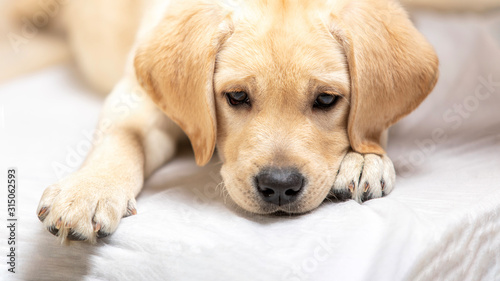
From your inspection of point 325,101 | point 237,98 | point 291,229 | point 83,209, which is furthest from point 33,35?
point 291,229

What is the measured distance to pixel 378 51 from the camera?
236 centimetres

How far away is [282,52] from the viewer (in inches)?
88.8

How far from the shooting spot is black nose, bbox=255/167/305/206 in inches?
83.2

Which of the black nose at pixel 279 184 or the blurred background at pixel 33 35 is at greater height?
the blurred background at pixel 33 35

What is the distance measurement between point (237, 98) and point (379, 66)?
2.10ft

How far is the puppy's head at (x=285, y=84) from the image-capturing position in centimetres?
223

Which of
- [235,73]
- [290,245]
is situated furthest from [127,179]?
[290,245]

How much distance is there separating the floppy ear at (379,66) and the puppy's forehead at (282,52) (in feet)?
0.24

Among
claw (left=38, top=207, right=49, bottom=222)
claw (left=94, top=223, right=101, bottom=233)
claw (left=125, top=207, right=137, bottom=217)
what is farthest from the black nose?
claw (left=38, top=207, right=49, bottom=222)

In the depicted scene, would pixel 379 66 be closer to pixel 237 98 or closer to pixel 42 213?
pixel 237 98

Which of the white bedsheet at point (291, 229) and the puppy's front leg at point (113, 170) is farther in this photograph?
the puppy's front leg at point (113, 170)

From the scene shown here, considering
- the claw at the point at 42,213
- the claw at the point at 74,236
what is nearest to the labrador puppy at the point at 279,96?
the claw at the point at 42,213

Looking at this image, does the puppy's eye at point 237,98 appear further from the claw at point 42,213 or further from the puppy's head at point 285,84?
the claw at point 42,213

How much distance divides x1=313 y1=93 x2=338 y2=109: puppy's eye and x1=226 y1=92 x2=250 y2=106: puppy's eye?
306 millimetres
